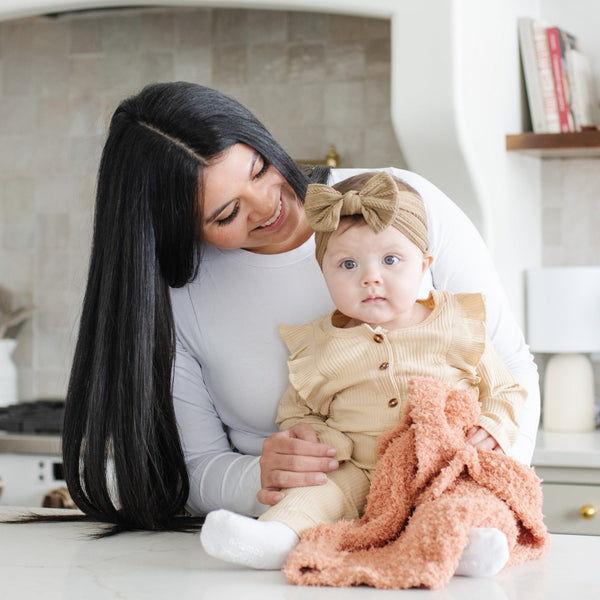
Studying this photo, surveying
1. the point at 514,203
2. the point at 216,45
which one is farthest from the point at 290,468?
the point at 216,45

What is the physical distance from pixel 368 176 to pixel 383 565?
50 cm

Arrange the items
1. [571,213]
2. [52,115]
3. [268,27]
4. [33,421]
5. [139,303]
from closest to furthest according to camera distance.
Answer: [139,303] → [33,421] → [571,213] → [268,27] → [52,115]

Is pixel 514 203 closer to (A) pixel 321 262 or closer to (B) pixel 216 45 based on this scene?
(B) pixel 216 45

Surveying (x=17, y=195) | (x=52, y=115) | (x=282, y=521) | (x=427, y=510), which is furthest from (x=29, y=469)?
(x=427, y=510)

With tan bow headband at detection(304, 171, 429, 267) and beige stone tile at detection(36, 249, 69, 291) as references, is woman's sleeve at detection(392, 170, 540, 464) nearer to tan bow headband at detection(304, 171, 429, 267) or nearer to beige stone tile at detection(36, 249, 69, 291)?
tan bow headband at detection(304, 171, 429, 267)

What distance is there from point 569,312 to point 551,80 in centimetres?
67

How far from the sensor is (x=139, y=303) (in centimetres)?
116

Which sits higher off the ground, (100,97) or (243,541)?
(100,97)

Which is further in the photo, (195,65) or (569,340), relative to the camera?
(195,65)

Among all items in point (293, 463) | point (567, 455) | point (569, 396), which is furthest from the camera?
point (569, 396)

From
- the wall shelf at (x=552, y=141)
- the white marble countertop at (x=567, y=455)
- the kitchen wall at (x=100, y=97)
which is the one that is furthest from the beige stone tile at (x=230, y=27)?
the white marble countertop at (x=567, y=455)

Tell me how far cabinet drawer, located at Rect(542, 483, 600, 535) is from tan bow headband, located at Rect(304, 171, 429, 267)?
1.35 metres

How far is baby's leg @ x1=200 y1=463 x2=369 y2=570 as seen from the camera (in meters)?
0.82

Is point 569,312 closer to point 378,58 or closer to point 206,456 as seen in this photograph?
point 378,58
